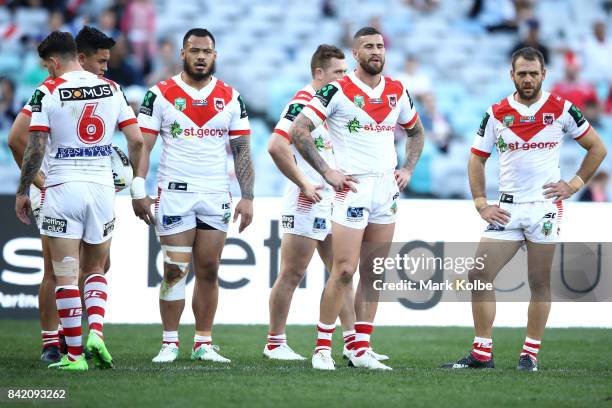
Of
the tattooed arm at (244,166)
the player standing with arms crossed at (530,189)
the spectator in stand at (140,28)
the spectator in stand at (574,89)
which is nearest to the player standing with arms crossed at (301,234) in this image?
the tattooed arm at (244,166)

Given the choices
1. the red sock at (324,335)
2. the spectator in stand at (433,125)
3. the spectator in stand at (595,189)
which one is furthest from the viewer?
the spectator in stand at (433,125)

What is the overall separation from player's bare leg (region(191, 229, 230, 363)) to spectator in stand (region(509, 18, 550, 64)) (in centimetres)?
1245

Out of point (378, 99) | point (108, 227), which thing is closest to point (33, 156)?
point (108, 227)

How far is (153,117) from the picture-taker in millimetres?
9047

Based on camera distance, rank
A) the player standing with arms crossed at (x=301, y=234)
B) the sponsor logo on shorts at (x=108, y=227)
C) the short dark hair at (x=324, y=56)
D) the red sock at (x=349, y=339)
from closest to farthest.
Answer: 1. the sponsor logo on shorts at (x=108, y=227)
2. the red sock at (x=349, y=339)
3. the player standing with arms crossed at (x=301, y=234)
4. the short dark hair at (x=324, y=56)

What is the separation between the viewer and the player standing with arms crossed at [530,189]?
893cm

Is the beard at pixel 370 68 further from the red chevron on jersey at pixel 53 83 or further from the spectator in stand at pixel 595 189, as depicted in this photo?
the spectator in stand at pixel 595 189

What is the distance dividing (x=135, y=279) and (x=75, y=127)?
496cm

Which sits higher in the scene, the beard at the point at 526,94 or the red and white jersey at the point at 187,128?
the beard at the point at 526,94

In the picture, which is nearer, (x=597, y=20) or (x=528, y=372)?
(x=528, y=372)

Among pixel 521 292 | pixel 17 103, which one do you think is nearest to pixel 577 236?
pixel 521 292

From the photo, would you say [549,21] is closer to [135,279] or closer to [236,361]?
[135,279]

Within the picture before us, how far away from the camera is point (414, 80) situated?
1875 cm

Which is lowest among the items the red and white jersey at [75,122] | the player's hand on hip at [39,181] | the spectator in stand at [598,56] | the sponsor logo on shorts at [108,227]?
the sponsor logo on shorts at [108,227]
